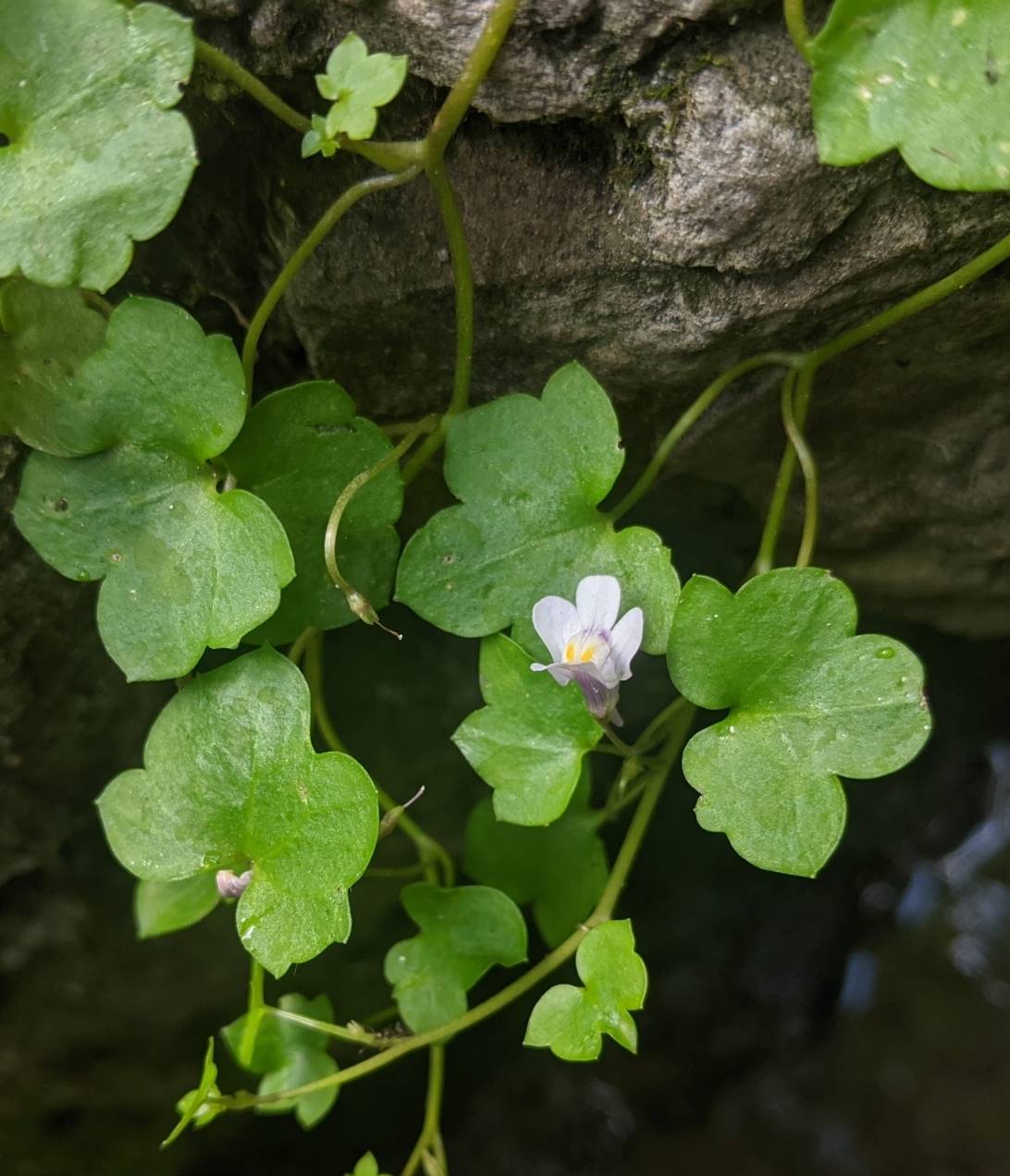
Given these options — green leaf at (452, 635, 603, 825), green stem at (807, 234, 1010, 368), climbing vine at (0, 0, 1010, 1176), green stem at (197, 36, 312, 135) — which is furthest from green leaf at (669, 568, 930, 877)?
green stem at (197, 36, 312, 135)

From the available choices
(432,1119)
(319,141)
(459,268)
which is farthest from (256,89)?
(432,1119)

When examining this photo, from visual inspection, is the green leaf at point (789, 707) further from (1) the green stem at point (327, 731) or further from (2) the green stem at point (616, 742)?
(1) the green stem at point (327, 731)

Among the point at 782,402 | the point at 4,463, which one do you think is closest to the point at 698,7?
the point at 782,402

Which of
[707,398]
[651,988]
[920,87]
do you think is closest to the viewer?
[920,87]

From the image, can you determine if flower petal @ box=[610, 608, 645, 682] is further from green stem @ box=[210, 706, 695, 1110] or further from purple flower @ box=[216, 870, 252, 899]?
purple flower @ box=[216, 870, 252, 899]

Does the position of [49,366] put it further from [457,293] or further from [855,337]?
[855,337]

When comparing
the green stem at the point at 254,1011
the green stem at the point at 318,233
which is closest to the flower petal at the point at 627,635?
the green stem at the point at 318,233
